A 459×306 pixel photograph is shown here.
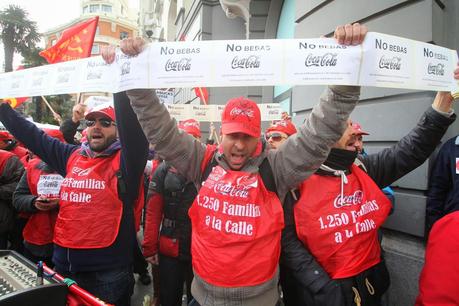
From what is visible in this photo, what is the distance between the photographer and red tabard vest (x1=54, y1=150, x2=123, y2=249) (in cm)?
216

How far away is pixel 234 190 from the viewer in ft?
5.28

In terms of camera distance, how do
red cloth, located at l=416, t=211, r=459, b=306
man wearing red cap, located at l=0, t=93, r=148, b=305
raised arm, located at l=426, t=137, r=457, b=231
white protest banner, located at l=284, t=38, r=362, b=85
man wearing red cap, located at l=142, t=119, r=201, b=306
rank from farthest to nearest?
man wearing red cap, located at l=142, t=119, r=201, b=306 < raised arm, located at l=426, t=137, r=457, b=231 < man wearing red cap, located at l=0, t=93, r=148, b=305 < white protest banner, located at l=284, t=38, r=362, b=85 < red cloth, located at l=416, t=211, r=459, b=306

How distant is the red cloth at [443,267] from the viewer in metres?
1.33

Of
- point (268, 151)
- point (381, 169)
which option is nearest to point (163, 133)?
point (268, 151)

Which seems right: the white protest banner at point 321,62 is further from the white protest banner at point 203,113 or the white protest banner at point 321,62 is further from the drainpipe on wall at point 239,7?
the drainpipe on wall at point 239,7

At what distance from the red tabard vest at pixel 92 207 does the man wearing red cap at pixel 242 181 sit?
693mm

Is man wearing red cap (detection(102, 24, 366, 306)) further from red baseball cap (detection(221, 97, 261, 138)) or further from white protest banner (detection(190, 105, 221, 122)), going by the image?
white protest banner (detection(190, 105, 221, 122))

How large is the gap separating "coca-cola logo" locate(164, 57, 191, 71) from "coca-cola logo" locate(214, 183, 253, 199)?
61 centimetres

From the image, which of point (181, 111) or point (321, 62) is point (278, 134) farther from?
point (181, 111)

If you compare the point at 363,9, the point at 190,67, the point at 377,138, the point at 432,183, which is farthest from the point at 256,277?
the point at 363,9

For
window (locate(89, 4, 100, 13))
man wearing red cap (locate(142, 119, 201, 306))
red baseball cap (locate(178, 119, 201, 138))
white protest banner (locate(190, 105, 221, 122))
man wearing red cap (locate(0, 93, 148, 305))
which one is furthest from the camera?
window (locate(89, 4, 100, 13))

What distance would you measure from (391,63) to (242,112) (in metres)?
0.76

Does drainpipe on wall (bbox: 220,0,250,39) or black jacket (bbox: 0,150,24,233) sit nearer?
black jacket (bbox: 0,150,24,233)

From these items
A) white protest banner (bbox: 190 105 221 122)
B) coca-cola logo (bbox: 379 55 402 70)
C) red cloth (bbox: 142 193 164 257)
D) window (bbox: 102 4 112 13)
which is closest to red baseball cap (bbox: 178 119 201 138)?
white protest banner (bbox: 190 105 221 122)
